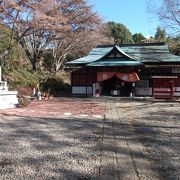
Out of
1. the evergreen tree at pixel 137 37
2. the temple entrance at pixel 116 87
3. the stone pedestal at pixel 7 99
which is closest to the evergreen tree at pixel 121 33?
the evergreen tree at pixel 137 37

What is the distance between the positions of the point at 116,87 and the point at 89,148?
17.9 metres

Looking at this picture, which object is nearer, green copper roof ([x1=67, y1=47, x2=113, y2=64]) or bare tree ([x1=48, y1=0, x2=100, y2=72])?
green copper roof ([x1=67, y1=47, x2=113, y2=64])

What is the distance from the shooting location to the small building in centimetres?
2281

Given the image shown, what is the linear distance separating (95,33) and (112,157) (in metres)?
28.0

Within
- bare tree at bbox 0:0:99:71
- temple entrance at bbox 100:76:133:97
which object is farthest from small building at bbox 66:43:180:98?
bare tree at bbox 0:0:99:71

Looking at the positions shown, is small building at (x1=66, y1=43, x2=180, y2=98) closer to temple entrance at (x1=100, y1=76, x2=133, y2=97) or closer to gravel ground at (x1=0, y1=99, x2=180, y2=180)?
temple entrance at (x1=100, y1=76, x2=133, y2=97)

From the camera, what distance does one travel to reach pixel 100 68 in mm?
23766

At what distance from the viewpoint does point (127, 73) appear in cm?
2317

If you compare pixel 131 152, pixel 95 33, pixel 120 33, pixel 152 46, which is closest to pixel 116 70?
pixel 152 46

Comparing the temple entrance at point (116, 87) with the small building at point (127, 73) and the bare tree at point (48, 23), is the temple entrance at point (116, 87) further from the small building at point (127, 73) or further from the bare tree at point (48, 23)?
the bare tree at point (48, 23)

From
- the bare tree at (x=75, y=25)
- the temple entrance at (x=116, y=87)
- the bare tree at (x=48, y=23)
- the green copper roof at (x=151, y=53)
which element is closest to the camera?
the bare tree at (x=48, y=23)

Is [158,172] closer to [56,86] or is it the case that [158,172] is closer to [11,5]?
[11,5]

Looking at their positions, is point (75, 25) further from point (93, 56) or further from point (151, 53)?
point (151, 53)

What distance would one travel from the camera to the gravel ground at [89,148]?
16.9 ft
